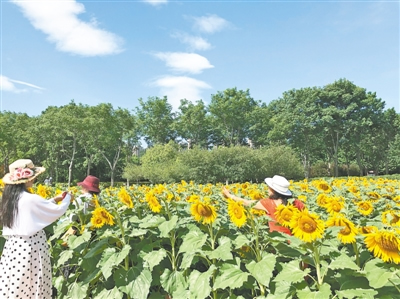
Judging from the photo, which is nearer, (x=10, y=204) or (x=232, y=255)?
(x=232, y=255)

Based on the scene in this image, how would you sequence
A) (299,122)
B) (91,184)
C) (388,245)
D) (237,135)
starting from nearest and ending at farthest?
(388,245), (91,184), (299,122), (237,135)

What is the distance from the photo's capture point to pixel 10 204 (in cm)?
311

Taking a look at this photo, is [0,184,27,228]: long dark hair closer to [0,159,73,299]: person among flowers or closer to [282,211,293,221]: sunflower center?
[0,159,73,299]: person among flowers

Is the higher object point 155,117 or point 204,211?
point 155,117

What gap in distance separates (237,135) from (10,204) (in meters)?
46.3

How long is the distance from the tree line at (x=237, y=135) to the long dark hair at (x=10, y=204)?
73.9 feet

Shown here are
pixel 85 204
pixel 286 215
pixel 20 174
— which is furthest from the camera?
pixel 85 204

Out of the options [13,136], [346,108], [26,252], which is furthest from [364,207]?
[13,136]

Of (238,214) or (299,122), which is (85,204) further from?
(299,122)

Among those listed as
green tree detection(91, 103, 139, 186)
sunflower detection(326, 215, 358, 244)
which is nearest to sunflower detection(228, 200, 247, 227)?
sunflower detection(326, 215, 358, 244)

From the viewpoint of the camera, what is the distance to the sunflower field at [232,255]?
2021 mm

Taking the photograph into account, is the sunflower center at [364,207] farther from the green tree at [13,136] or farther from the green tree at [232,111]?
the green tree at [232,111]

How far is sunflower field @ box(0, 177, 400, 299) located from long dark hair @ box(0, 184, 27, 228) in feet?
1.36

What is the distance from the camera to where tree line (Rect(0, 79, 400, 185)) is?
2833 cm
